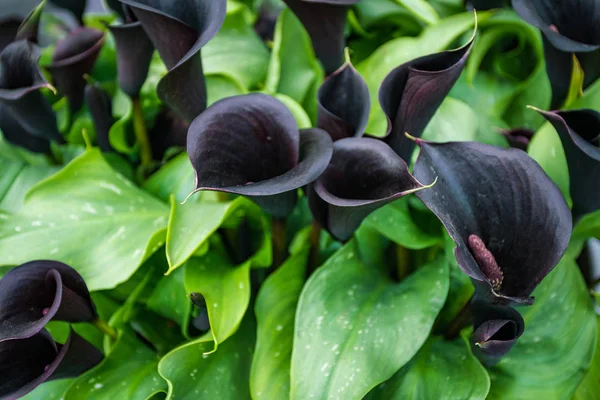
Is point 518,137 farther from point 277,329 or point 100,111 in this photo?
point 100,111

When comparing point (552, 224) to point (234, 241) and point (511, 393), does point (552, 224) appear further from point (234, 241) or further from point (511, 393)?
point (234, 241)

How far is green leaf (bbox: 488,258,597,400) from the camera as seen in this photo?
502 mm

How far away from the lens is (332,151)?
1.37ft

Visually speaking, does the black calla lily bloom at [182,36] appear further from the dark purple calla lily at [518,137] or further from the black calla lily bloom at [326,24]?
the dark purple calla lily at [518,137]

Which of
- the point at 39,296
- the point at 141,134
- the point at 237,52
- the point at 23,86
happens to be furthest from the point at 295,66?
the point at 39,296

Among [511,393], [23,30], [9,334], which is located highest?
[23,30]

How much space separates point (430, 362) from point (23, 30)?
0.52 metres

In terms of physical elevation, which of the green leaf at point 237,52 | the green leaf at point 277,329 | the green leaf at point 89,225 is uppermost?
the green leaf at point 237,52

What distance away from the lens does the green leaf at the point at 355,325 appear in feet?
1.43

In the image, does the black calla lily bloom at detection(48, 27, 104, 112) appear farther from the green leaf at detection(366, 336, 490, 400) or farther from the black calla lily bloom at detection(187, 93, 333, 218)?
the green leaf at detection(366, 336, 490, 400)

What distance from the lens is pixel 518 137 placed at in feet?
1.94

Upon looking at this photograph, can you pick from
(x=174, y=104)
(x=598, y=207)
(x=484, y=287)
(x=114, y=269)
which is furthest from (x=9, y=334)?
(x=598, y=207)

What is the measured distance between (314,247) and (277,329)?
0.30 feet

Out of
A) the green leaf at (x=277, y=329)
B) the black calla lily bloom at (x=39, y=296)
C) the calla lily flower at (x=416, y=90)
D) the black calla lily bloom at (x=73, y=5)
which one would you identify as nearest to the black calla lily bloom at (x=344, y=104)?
the calla lily flower at (x=416, y=90)
